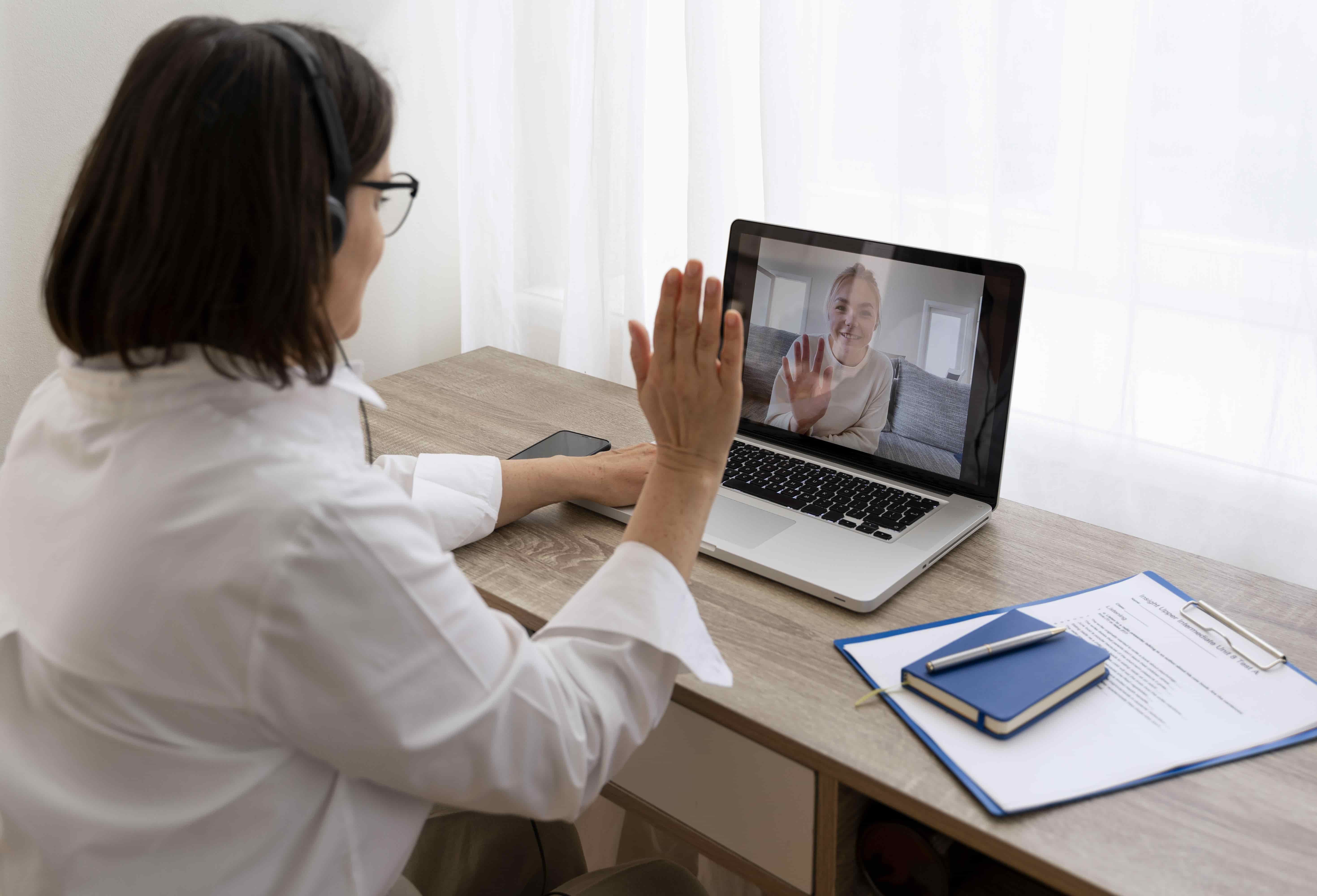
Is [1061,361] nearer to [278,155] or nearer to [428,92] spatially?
[278,155]

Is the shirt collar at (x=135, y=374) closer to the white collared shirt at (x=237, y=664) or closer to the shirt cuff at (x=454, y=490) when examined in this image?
the white collared shirt at (x=237, y=664)

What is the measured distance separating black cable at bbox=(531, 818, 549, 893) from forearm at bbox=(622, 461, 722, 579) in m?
0.37

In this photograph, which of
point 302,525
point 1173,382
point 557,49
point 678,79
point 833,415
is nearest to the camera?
point 302,525

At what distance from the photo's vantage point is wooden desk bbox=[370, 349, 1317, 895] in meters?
0.70

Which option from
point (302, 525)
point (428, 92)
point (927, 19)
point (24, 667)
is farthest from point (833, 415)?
point (428, 92)

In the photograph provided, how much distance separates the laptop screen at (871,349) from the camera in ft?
3.66

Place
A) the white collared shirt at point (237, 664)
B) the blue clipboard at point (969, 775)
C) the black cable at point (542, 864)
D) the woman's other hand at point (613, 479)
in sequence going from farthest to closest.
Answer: the woman's other hand at point (613, 479)
the black cable at point (542, 864)
the blue clipboard at point (969, 775)
the white collared shirt at point (237, 664)

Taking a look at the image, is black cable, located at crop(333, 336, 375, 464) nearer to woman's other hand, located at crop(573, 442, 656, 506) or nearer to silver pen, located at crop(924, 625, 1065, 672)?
woman's other hand, located at crop(573, 442, 656, 506)

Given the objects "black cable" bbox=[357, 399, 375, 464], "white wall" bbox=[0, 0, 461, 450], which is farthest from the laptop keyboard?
"white wall" bbox=[0, 0, 461, 450]

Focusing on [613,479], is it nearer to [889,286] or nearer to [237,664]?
[889,286]

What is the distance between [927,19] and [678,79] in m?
0.49

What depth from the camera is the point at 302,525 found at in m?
0.63

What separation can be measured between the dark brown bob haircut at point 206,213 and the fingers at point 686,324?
31 cm

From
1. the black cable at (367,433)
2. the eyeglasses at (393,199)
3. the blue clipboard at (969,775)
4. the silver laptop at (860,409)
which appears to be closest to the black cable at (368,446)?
the black cable at (367,433)
